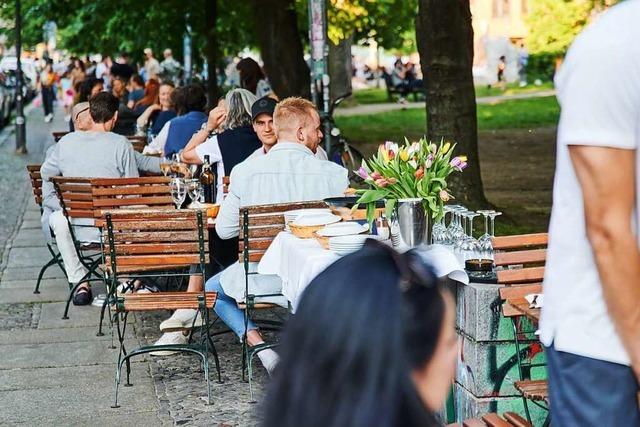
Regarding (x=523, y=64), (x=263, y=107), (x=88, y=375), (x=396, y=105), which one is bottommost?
(x=88, y=375)

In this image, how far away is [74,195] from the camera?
8742 millimetres

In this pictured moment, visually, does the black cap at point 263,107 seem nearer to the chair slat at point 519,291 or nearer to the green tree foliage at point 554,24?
the chair slat at point 519,291

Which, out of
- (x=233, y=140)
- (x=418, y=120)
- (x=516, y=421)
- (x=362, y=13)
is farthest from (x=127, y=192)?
(x=418, y=120)

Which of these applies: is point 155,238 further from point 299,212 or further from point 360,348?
point 360,348

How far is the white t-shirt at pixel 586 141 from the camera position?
259 cm

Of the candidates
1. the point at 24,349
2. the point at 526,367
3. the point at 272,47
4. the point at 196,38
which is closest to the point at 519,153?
the point at 272,47

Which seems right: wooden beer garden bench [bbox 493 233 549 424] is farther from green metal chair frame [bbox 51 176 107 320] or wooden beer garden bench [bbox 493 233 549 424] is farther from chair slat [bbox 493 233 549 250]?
green metal chair frame [bbox 51 176 107 320]

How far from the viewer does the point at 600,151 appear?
263cm

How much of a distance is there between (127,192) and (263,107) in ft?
3.96

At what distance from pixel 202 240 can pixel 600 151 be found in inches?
170

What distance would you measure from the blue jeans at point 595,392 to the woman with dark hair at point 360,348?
1091 millimetres

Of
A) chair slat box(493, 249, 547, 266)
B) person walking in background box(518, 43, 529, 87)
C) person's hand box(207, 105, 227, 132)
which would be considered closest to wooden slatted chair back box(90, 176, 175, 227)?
person's hand box(207, 105, 227, 132)

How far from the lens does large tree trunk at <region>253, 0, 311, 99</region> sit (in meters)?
19.5

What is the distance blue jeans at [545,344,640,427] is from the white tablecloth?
211cm
